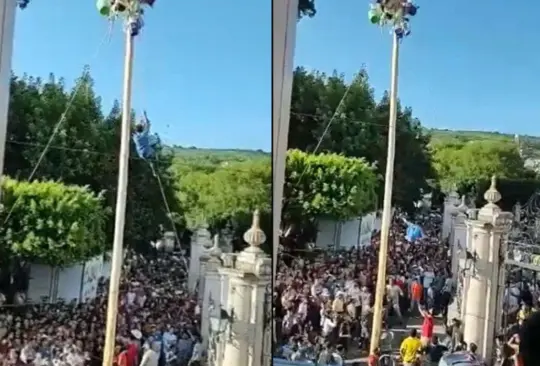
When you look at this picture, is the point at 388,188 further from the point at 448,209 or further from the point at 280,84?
the point at 280,84

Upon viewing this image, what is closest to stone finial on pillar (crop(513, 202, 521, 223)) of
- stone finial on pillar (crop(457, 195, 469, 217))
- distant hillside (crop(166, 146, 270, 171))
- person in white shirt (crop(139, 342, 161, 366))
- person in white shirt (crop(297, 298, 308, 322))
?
stone finial on pillar (crop(457, 195, 469, 217))

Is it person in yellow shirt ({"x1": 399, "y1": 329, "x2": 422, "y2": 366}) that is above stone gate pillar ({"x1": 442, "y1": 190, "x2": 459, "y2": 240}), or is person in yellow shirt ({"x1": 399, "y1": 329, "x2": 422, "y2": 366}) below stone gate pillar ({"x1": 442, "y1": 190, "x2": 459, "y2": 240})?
below

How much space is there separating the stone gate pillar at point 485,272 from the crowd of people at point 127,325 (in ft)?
2.59

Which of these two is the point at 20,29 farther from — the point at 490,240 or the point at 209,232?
the point at 490,240

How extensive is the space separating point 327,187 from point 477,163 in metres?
0.44

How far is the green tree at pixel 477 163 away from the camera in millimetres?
2361

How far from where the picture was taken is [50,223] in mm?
2180

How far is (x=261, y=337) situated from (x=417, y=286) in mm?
478

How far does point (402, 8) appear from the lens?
2357mm

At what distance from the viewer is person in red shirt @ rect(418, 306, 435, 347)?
7.70 feet

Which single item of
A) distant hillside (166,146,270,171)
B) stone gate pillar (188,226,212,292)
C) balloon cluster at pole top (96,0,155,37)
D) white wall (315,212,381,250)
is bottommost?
stone gate pillar (188,226,212,292)

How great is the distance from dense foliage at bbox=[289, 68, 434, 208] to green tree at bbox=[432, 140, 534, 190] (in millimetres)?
44

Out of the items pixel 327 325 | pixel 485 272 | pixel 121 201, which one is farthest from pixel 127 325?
pixel 485 272

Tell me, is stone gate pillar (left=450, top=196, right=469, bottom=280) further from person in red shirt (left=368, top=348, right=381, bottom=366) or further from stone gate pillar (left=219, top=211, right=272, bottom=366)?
stone gate pillar (left=219, top=211, right=272, bottom=366)
